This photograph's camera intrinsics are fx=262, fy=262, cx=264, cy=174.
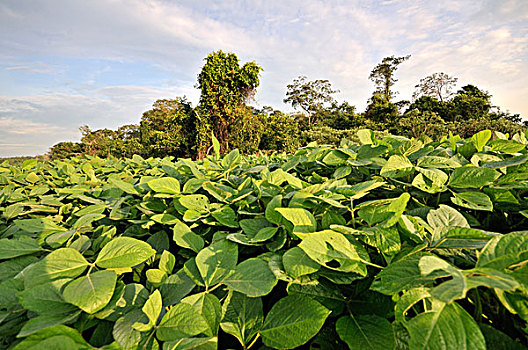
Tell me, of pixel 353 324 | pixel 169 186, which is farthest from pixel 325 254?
pixel 169 186

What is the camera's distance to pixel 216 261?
23.5 inches

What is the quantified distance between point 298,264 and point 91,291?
1.29 ft

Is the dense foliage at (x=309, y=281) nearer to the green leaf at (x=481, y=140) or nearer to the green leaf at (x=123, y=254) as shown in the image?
the green leaf at (x=123, y=254)

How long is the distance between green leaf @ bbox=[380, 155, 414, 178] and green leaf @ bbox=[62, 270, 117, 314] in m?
0.72

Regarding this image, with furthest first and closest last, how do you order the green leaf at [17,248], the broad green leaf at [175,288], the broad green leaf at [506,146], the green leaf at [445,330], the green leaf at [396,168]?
the broad green leaf at [506,146] → the green leaf at [396,168] → the green leaf at [17,248] → the broad green leaf at [175,288] → the green leaf at [445,330]

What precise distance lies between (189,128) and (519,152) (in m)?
20.8

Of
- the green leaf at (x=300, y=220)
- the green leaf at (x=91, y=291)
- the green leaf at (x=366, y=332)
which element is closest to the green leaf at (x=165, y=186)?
the green leaf at (x=91, y=291)

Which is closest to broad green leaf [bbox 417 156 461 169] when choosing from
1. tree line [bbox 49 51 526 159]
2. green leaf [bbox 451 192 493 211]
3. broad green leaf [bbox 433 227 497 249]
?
green leaf [bbox 451 192 493 211]

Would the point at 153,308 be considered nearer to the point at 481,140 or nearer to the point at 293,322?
the point at 293,322

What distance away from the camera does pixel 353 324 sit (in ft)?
1.60

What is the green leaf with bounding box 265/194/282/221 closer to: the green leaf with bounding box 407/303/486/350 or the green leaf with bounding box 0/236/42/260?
the green leaf with bounding box 407/303/486/350

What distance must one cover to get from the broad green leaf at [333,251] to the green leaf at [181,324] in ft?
0.76

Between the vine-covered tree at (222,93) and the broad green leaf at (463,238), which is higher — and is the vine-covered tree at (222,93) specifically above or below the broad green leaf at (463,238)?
above

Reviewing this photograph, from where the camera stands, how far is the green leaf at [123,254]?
59cm
